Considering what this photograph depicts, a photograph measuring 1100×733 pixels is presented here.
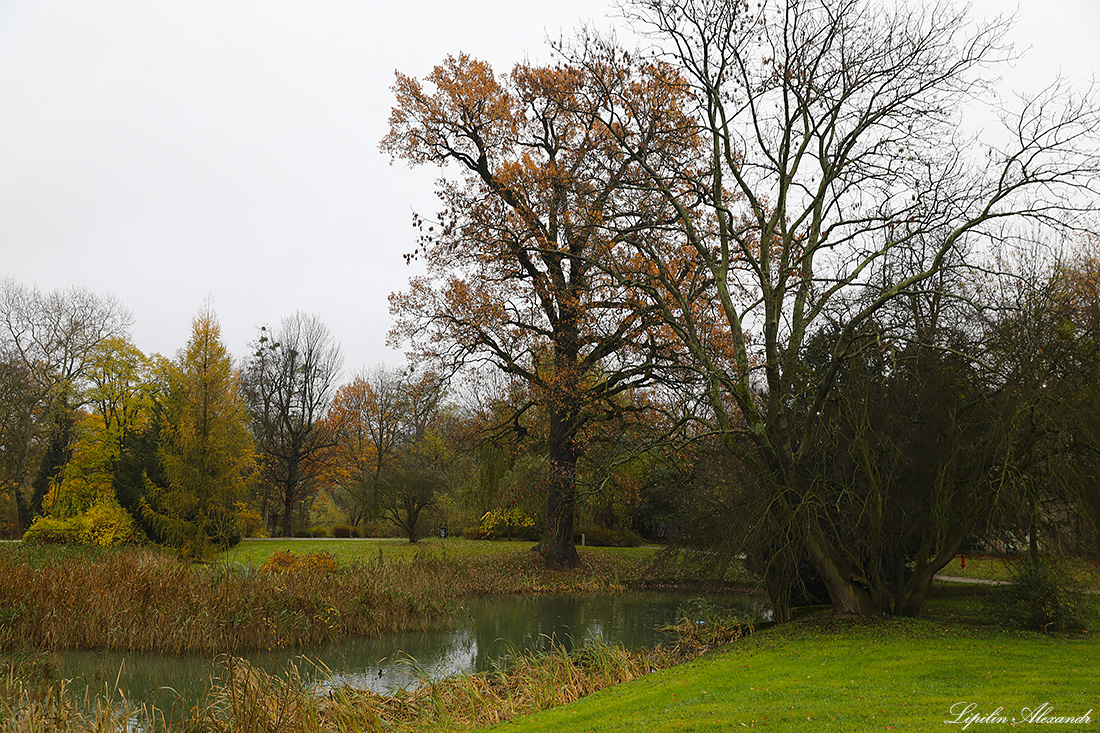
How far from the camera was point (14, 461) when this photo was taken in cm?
3309

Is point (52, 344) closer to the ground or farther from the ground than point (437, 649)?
farther from the ground

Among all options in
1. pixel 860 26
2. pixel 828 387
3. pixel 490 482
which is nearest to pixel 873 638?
pixel 828 387

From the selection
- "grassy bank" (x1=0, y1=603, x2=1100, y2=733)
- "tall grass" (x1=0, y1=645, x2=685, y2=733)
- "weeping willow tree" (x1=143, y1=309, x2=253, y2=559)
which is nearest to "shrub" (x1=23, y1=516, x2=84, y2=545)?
"weeping willow tree" (x1=143, y1=309, x2=253, y2=559)

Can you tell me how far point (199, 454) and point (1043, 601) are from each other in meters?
21.5

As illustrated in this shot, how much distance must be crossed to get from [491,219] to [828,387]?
39.0 ft

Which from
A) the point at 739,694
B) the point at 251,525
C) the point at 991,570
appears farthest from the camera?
the point at 251,525

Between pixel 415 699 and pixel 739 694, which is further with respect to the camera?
pixel 415 699

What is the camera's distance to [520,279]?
854 inches

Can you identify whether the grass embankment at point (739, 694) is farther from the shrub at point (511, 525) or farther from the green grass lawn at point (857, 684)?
the shrub at point (511, 525)

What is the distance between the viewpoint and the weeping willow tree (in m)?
21.6

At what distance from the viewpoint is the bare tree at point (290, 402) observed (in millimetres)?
37750

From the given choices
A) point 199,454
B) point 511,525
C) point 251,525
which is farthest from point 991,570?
point 251,525

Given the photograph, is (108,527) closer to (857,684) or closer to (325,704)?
(325,704)

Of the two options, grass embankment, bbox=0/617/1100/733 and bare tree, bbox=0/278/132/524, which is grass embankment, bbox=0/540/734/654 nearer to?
grass embankment, bbox=0/617/1100/733
